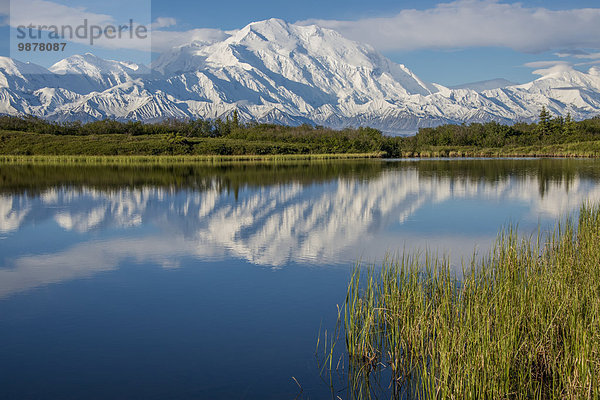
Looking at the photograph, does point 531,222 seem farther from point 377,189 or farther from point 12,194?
point 12,194

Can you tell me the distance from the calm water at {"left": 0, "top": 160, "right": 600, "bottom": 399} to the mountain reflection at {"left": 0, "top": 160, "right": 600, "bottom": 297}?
93 millimetres

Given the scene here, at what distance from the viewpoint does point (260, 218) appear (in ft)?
72.7

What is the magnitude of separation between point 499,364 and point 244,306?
19.4 ft

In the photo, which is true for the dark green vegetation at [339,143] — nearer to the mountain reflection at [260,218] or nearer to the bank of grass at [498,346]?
the mountain reflection at [260,218]

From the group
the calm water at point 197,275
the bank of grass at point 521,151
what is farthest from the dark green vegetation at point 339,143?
the calm water at point 197,275

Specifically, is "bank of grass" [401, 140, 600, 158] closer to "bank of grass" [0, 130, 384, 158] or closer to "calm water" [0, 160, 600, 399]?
"bank of grass" [0, 130, 384, 158]

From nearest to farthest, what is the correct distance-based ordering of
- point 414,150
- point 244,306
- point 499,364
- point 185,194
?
point 499,364
point 244,306
point 185,194
point 414,150

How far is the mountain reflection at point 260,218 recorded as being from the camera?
49.5 ft

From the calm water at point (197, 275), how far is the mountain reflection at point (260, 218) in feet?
0.31

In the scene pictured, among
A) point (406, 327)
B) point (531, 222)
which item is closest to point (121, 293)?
point (406, 327)

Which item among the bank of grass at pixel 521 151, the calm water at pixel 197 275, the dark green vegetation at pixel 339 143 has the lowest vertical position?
the calm water at pixel 197 275

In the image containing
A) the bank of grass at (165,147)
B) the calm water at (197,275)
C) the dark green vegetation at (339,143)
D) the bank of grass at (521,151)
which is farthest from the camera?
the bank of grass at (165,147)

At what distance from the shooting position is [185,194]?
3170cm

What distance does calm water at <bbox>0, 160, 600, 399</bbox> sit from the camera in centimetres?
755
